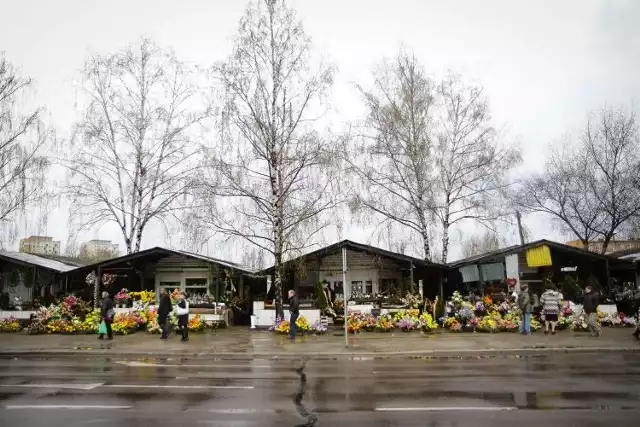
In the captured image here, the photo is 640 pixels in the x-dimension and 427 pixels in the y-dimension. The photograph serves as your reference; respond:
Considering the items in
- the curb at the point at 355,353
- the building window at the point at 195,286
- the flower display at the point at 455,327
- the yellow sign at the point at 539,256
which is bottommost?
the curb at the point at 355,353

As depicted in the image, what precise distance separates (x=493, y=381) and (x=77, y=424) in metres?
7.15

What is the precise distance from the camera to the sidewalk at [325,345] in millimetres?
Result: 14883

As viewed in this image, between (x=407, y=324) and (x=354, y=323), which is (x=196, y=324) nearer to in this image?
(x=354, y=323)

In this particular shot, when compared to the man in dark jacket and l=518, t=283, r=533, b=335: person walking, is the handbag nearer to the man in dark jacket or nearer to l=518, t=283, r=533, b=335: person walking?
the man in dark jacket

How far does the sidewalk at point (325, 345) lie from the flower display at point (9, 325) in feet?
7.38

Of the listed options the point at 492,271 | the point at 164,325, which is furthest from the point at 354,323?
the point at 492,271

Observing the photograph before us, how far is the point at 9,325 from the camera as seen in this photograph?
2173 cm

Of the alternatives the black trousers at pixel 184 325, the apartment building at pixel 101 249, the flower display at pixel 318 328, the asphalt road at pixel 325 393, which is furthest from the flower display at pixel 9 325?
the apartment building at pixel 101 249

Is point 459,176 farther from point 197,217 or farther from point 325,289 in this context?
point 197,217

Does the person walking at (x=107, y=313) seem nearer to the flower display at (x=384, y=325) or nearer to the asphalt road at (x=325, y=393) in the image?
the asphalt road at (x=325, y=393)

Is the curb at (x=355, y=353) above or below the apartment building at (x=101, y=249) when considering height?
below

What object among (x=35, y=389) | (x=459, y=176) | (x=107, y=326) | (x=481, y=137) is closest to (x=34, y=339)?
(x=107, y=326)

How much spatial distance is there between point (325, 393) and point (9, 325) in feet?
60.9

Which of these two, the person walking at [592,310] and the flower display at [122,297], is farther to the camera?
the flower display at [122,297]
